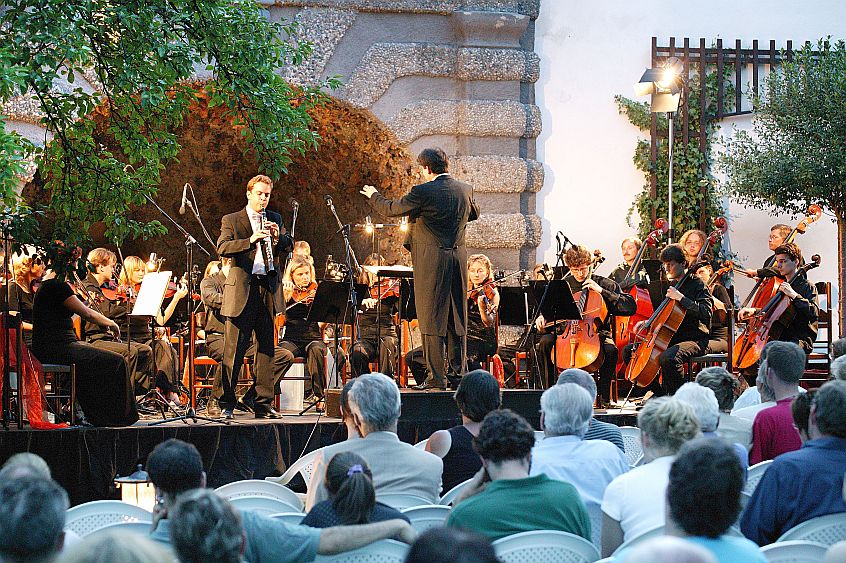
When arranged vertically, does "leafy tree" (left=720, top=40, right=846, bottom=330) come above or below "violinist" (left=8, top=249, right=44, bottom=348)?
above

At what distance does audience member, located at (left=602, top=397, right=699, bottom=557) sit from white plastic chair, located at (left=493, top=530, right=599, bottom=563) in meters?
0.31

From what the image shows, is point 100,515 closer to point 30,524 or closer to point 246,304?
point 30,524

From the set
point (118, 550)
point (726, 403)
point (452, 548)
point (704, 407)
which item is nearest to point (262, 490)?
point (704, 407)

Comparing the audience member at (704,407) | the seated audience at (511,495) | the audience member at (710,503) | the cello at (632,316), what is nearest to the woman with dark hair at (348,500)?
the seated audience at (511,495)

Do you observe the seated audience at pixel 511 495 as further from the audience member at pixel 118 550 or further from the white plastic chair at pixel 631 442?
the white plastic chair at pixel 631 442

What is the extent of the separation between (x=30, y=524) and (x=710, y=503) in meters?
1.52

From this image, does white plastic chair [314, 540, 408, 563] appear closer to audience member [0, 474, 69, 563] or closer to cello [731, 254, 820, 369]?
audience member [0, 474, 69, 563]

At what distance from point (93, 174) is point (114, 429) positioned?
1.68m

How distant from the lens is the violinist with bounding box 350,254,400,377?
9977 mm

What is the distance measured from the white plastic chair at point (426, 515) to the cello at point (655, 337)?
18.9 ft

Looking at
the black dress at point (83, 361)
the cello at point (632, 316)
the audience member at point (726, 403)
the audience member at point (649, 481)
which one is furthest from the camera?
the cello at point (632, 316)

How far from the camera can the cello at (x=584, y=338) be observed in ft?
30.7

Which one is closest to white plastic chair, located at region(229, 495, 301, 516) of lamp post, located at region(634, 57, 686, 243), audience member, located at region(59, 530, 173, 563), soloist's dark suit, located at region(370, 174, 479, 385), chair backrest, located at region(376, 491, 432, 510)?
chair backrest, located at region(376, 491, 432, 510)

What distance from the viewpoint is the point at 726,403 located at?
210 inches
